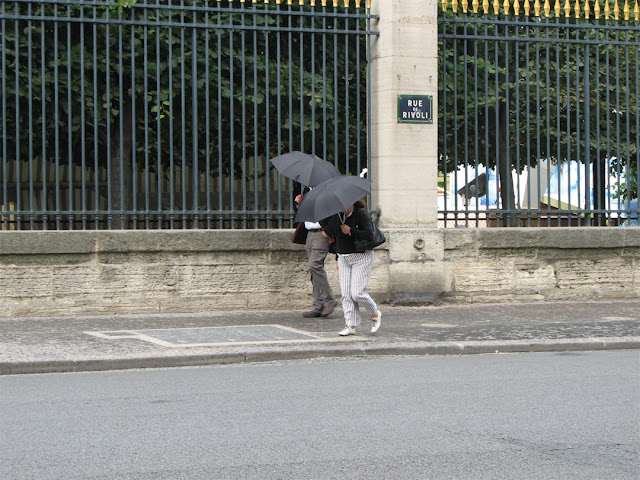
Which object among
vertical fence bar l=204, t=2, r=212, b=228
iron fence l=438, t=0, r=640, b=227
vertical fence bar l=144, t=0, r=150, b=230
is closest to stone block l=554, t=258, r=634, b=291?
iron fence l=438, t=0, r=640, b=227

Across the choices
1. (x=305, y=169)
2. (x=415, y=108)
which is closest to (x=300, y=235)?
→ (x=305, y=169)

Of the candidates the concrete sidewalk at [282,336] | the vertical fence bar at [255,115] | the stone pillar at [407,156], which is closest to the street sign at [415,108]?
the stone pillar at [407,156]

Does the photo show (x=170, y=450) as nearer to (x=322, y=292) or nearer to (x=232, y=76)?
(x=322, y=292)

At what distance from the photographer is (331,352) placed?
8617 millimetres

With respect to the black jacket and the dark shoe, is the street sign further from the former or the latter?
the black jacket

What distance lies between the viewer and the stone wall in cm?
1065

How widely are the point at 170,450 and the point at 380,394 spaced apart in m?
2.00

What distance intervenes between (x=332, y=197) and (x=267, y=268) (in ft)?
9.62

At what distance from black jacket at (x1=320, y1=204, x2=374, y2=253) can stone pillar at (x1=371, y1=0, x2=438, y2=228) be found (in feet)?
7.73

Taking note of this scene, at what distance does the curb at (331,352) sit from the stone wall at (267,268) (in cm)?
271

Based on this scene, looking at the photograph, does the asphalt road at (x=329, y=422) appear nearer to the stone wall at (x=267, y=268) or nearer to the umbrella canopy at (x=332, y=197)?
the umbrella canopy at (x=332, y=197)

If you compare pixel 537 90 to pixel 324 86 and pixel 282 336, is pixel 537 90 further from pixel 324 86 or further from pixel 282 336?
pixel 282 336

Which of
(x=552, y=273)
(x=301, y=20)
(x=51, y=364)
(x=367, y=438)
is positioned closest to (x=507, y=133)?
(x=552, y=273)

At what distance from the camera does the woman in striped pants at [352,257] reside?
9.27 m
